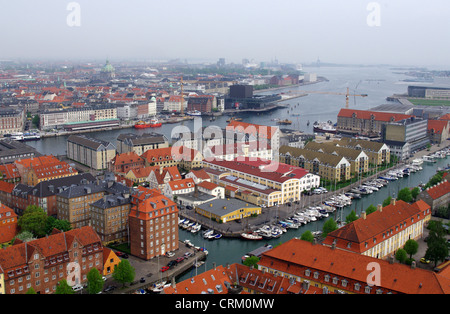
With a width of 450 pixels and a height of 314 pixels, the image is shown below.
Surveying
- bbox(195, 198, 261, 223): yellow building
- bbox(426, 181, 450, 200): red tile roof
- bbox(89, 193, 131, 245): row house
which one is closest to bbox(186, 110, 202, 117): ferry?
bbox(195, 198, 261, 223): yellow building

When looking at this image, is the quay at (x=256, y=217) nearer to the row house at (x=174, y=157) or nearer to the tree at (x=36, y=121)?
the row house at (x=174, y=157)

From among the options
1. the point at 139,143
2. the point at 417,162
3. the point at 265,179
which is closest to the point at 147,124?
the point at 139,143

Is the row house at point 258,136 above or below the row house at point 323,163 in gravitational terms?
above

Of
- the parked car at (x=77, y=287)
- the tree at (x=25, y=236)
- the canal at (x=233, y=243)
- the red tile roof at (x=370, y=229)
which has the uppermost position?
the red tile roof at (x=370, y=229)

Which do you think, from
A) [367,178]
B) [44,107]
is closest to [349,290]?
[367,178]

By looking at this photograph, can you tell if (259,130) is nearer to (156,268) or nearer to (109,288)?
(156,268)

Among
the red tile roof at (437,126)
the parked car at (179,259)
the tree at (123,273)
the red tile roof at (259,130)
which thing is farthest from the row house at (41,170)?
the red tile roof at (437,126)
